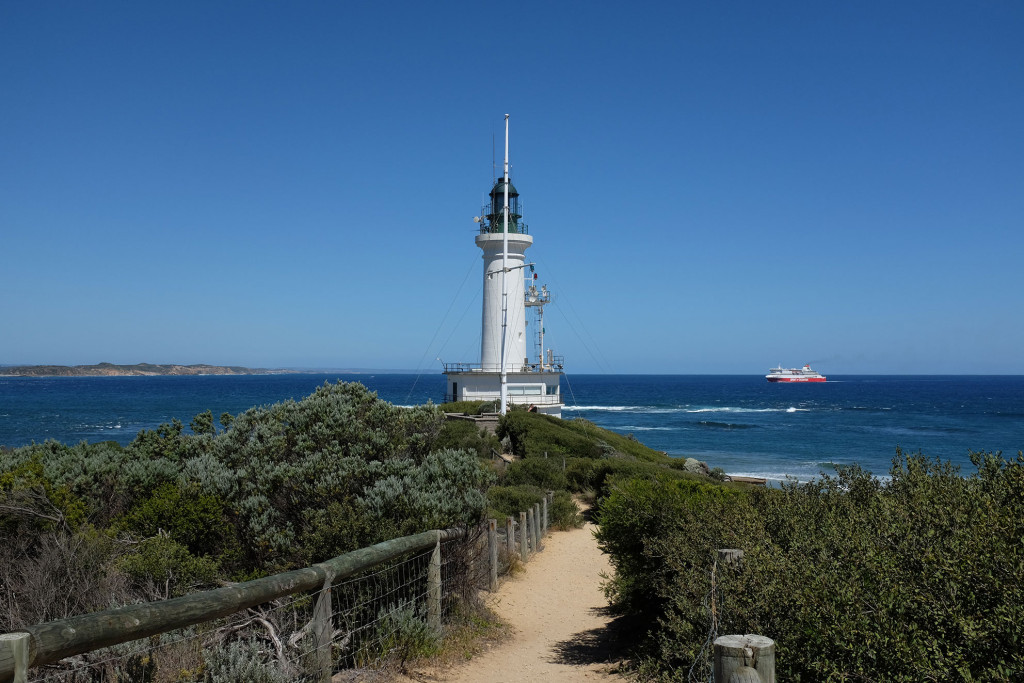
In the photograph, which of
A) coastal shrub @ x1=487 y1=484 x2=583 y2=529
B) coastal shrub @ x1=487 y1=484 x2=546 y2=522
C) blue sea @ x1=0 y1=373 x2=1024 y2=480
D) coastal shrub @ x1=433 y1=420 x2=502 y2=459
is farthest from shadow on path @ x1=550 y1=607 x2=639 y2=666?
blue sea @ x1=0 y1=373 x2=1024 y2=480

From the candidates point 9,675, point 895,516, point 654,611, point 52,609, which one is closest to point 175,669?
point 52,609

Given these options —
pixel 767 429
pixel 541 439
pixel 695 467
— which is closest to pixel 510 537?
pixel 541 439

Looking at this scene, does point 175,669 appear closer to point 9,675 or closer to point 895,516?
point 9,675

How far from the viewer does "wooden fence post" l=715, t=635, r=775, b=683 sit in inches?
112

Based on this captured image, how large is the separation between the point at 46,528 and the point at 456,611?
4350mm

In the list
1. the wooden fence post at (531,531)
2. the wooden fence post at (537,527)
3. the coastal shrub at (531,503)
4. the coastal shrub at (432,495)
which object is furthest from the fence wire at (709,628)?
the coastal shrub at (531,503)

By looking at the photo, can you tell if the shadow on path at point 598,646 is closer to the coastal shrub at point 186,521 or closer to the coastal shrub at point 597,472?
the coastal shrub at point 186,521

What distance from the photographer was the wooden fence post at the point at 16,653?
2.51 metres

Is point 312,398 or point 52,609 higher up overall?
point 312,398

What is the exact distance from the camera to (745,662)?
2859mm

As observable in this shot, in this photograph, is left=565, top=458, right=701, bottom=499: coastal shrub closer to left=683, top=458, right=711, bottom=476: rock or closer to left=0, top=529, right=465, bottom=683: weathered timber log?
left=683, top=458, right=711, bottom=476: rock

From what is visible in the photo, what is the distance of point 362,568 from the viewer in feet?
16.1

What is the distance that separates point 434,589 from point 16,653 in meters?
3.80

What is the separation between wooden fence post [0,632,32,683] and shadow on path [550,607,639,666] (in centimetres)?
482
